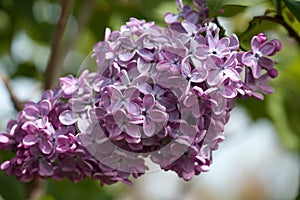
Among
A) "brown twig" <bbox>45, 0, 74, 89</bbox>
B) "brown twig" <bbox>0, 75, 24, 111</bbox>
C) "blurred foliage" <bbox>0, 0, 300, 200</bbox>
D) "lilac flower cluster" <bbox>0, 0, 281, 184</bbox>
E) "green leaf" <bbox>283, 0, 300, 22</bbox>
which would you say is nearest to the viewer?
"lilac flower cluster" <bbox>0, 0, 281, 184</bbox>

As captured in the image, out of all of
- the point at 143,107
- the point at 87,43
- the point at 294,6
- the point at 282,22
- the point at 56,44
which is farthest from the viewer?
the point at 87,43

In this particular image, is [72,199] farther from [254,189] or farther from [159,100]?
[254,189]

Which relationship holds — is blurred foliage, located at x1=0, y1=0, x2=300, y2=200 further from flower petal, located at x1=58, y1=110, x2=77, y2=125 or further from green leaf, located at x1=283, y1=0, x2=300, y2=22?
flower petal, located at x1=58, y1=110, x2=77, y2=125

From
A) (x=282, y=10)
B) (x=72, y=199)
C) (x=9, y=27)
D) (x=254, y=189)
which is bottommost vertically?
(x=254, y=189)

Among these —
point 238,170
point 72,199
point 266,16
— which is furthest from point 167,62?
point 238,170

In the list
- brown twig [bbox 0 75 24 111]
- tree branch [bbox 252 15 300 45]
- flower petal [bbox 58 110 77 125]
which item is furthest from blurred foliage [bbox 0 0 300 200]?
flower petal [bbox 58 110 77 125]

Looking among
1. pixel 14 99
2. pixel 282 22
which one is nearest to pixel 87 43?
pixel 14 99

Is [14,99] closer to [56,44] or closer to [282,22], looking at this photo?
[56,44]
